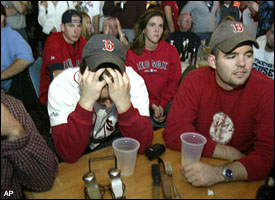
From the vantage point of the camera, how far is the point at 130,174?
123 cm

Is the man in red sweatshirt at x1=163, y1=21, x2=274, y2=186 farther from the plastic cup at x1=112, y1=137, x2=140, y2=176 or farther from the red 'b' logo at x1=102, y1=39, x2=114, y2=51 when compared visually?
the red 'b' logo at x1=102, y1=39, x2=114, y2=51

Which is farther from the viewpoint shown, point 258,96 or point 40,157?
point 258,96

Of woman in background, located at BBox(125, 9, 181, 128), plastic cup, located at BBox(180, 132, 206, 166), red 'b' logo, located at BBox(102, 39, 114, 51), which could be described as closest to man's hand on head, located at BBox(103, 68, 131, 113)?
red 'b' logo, located at BBox(102, 39, 114, 51)

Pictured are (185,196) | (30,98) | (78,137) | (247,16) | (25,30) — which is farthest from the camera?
(247,16)

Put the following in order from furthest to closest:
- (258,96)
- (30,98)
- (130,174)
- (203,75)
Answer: (30,98) < (203,75) < (258,96) < (130,174)

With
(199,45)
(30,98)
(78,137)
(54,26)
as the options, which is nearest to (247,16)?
(199,45)

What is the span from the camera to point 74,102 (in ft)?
5.19

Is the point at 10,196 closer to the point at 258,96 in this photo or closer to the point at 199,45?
the point at 258,96

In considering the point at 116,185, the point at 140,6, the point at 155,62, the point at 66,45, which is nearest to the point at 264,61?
the point at 155,62

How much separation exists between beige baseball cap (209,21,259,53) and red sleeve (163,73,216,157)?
1.01ft

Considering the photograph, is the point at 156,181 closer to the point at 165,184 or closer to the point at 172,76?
the point at 165,184

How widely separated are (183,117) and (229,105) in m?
0.31

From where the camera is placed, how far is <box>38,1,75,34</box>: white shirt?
13.7ft

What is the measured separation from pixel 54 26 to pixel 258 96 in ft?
11.9
